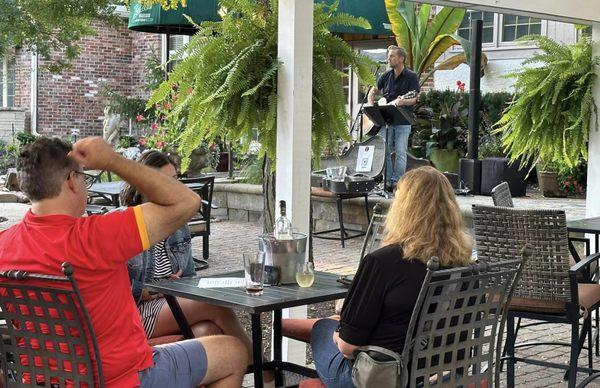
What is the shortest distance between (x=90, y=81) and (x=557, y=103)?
1707 cm

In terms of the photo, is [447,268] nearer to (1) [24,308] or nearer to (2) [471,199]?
(1) [24,308]

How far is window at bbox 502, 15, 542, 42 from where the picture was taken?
50.0ft

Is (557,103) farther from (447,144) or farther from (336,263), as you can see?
(447,144)

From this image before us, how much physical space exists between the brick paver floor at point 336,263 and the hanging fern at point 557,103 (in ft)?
4.74

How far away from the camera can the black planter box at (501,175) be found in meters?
12.2

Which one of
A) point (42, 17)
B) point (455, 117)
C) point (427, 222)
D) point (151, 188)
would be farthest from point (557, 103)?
point (455, 117)

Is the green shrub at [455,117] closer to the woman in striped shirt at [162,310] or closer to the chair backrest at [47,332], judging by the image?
the woman in striped shirt at [162,310]

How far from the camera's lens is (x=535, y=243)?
15.5 ft

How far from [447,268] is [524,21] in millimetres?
12849

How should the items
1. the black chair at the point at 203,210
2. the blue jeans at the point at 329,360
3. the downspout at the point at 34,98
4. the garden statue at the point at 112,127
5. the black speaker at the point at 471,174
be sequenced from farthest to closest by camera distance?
the downspout at the point at 34,98 < the garden statue at the point at 112,127 < the black speaker at the point at 471,174 < the black chair at the point at 203,210 < the blue jeans at the point at 329,360

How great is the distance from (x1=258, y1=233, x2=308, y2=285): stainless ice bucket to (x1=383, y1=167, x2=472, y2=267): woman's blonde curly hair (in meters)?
0.74

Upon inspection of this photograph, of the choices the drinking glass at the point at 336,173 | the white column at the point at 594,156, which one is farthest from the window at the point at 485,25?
the white column at the point at 594,156

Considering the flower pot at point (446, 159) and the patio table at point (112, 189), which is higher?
the flower pot at point (446, 159)

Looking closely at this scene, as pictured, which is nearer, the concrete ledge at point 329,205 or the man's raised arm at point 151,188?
the man's raised arm at point 151,188
